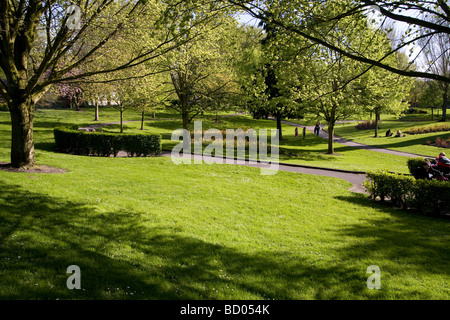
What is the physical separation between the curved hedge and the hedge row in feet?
41.2

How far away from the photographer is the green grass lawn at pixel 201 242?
14.9 ft

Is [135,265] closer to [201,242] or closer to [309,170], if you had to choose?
[201,242]

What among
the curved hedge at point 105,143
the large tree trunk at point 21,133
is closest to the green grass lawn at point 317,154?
the curved hedge at point 105,143

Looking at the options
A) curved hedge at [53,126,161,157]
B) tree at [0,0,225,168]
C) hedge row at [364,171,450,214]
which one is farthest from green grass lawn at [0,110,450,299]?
curved hedge at [53,126,161,157]

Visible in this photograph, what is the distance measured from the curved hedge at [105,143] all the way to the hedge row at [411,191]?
12.6 m

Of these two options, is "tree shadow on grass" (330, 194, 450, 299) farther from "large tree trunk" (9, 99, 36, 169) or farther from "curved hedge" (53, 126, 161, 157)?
"curved hedge" (53, 126, 161, 157)

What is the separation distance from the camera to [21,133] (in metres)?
10.8

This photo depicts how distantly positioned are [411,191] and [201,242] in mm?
8548

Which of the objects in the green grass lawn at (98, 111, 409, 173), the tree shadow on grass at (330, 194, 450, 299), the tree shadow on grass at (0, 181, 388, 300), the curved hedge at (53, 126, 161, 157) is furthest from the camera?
the green grass lawn at (98, 111, 409, 173)

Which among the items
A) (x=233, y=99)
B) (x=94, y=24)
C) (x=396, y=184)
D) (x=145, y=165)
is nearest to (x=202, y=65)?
(x=233, y=99)

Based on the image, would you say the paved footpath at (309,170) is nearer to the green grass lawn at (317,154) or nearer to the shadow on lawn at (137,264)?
the green grass lawn at (317,154)

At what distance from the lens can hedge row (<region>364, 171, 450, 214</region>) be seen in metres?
10.1

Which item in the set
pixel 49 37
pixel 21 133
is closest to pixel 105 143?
pixel 21 133
